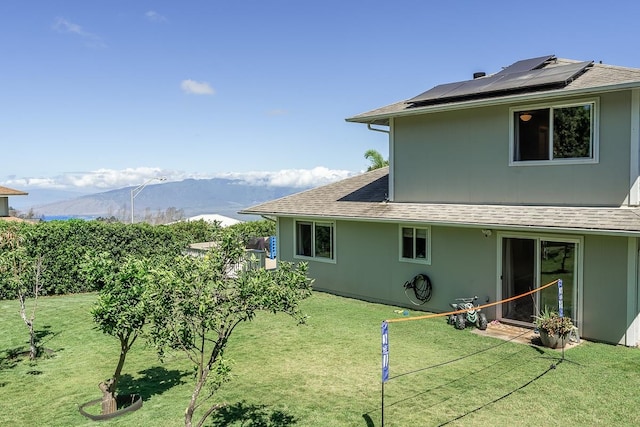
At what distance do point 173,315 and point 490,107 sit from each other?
32.1 feet

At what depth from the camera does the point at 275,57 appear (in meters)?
Answer: 23.3

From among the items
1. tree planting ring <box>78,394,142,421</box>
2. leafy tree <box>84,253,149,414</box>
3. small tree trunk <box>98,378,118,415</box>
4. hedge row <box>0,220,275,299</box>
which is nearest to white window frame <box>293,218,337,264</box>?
hedge row <box>0,220,275,299</box>

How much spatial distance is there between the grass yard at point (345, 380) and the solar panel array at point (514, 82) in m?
6.09

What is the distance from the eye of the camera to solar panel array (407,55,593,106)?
34.4 ft

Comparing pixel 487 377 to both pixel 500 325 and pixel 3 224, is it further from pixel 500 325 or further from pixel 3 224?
pixel 3 224

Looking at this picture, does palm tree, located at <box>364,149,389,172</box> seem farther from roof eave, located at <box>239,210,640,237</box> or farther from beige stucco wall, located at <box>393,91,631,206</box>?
beige stucco wall, located at <box>393,91,631,206</box>

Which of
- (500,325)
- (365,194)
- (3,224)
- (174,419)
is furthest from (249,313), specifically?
(3,224)

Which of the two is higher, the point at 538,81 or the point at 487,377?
the point at 538,81

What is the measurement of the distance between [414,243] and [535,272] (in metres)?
3.43

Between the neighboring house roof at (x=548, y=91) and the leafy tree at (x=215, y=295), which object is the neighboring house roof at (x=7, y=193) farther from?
the leafy tree at (x=215, y=295)

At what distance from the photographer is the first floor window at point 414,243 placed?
12602mm

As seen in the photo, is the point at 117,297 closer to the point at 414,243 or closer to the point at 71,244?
the point at 414,243

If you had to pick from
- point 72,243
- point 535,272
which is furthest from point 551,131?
point 72,243

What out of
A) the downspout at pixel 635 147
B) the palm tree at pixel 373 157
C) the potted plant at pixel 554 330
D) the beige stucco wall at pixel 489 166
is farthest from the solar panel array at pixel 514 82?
the palm tree at pixel 373 157
